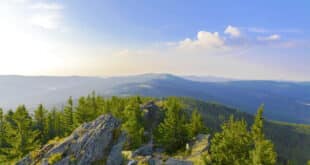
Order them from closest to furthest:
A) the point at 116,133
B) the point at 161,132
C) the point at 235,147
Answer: the point at 116,133 < the point at 235,147 < the point at 161,132

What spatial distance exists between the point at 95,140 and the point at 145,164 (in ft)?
23.8

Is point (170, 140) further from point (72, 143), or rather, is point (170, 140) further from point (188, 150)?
point (72, 143)

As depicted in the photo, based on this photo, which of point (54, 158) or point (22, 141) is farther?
point (22, 141)

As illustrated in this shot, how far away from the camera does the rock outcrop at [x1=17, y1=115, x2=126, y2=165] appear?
68.8ft

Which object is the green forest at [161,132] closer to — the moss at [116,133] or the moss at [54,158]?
the moss at [116,133]

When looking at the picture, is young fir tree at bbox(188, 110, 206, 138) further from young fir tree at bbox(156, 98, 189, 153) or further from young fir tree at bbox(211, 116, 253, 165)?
young fir tree at bbox(211, 116, 253, 165)

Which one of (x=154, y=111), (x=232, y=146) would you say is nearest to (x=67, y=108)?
(x=154, y=111)

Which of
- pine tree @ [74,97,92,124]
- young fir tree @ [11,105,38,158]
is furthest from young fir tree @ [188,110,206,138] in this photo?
young fir tree @ [11,105,38,158]

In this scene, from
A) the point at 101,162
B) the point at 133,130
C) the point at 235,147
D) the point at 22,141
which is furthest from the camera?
the point at 133,130

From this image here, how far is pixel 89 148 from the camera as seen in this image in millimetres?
21625

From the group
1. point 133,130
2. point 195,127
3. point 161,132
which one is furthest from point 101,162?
point 195,127

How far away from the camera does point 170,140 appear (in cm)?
5719

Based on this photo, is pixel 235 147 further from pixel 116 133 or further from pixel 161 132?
pixel 161 132

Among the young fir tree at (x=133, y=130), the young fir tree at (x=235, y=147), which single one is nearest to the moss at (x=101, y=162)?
the young fir tree at (x=235, y=147)
